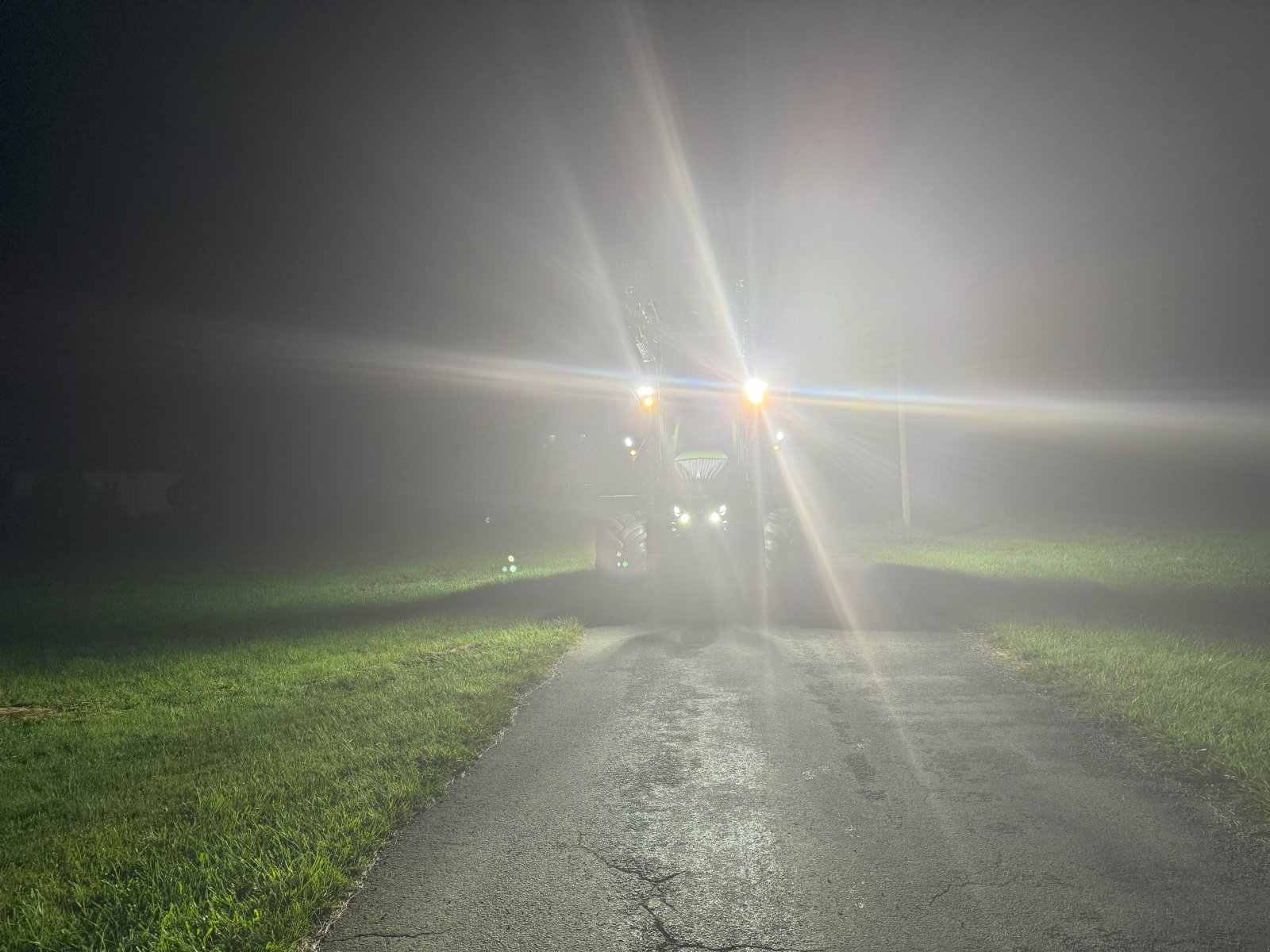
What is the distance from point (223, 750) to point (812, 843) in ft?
14.6

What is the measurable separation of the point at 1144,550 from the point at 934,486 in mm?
24808

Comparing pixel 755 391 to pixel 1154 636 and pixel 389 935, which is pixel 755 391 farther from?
pixel 389 935

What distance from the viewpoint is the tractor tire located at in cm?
1541

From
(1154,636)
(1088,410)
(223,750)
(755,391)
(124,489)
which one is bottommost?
(1154,636)

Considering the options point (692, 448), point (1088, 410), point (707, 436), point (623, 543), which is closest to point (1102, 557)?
point (707, 436)

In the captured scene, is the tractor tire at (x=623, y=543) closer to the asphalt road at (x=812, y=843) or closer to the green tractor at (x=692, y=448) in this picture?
the green tractor at (x=692, y=448)

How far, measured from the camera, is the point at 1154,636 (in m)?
9.84

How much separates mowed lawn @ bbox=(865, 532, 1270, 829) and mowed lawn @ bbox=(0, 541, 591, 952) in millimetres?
4836

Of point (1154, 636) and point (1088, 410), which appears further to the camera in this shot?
point (1088, 410)

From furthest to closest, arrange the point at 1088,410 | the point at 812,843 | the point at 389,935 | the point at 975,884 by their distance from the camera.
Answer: the point at 1088,410
the point at 812,843
the point at 975,884
the point at 389,935

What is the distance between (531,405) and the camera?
2303 inches

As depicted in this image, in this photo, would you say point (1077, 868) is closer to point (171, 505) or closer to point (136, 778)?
point (136, 778)

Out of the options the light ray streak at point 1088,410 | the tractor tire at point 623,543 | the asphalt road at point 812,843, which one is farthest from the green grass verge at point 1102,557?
the light ray streak at point 1088,410

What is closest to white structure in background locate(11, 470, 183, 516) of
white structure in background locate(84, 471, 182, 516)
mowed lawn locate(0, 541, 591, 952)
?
white structure in background locate(84, 471, 182, 516)
